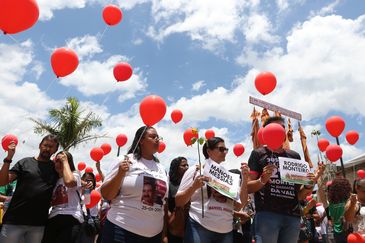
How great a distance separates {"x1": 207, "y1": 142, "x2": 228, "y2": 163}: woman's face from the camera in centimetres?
375

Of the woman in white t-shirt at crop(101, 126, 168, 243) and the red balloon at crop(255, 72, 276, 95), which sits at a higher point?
the red balloon at crop(255, 72, 276, 95)

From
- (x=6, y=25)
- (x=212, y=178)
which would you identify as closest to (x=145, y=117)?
(x=212, y=178)

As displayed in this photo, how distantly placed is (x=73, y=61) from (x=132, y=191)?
2345 mm

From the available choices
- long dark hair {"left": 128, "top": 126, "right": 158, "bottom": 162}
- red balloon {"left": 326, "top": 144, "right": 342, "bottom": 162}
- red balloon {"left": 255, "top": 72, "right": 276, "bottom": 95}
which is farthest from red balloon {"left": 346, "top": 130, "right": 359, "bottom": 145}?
long dark hair {"left": 128, "top": 126, "right": 158, "bottom": 162}

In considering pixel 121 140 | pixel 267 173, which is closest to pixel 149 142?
pixel 267 173

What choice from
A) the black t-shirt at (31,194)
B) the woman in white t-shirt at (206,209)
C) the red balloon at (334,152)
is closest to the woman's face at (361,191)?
the woman in white t-shirt at (206,209)

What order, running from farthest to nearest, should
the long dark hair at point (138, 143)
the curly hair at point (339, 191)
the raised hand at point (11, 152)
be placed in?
the curly hair at point (339, 191)
the raised hand at point (11, 152)
the long dark hair at point (138, 143)

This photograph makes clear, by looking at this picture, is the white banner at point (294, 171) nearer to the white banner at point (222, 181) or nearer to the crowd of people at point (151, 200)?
the crowd of people at point (151, 200)

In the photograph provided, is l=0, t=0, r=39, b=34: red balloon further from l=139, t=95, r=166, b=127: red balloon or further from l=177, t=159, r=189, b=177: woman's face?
l=177, t=159, r=189, b=177: woman's face

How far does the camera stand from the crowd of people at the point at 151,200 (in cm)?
304

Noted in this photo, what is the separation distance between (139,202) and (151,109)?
114 centimetres

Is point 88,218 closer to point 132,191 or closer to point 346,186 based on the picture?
point 132,191

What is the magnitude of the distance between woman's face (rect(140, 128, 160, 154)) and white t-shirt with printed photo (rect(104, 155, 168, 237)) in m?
0.20

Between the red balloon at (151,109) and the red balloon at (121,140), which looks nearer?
the red balloon at (151,109)
